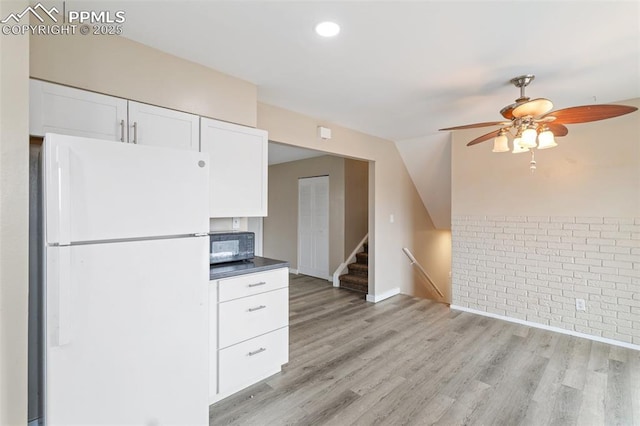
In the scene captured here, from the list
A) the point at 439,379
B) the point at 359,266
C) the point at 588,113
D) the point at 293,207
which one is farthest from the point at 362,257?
the point at 588,113

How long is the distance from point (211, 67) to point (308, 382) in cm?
266

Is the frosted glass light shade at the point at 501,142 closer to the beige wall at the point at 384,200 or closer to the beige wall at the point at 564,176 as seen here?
the beige wall at the point at 564,176

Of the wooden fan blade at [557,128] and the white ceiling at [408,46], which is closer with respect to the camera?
the white ceiling at [408,46]

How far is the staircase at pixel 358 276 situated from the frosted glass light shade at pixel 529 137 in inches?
132

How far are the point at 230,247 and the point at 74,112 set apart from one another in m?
1.33

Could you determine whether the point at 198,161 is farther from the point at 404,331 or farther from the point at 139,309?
the point at 404,331

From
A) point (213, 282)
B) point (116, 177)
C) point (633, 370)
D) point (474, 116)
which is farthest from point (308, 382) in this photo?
point (474, 116)

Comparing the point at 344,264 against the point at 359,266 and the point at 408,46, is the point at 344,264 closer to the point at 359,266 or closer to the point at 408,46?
the point at 359,266

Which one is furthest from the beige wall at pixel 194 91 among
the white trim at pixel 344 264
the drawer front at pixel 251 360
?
the drawer front at pixel 251 360

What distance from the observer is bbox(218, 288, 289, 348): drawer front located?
2133 mm

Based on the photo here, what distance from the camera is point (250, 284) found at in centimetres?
229

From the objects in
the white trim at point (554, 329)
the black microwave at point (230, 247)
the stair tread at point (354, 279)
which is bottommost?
the white trim at point (554, 329)

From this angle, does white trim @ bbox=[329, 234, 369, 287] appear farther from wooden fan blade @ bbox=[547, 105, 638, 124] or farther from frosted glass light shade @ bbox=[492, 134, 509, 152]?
wooden fan blade @ bbox=[547, 105, 638, 124]

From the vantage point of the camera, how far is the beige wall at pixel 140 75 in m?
1.71
